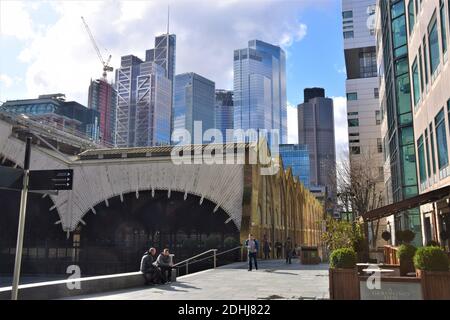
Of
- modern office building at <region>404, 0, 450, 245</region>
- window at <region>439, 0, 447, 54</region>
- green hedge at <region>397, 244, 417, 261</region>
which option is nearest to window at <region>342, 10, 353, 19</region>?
modern office building at <region>404, 0, 450, 245</region>

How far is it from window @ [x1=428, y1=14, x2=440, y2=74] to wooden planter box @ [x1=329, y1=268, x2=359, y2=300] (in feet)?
39.6

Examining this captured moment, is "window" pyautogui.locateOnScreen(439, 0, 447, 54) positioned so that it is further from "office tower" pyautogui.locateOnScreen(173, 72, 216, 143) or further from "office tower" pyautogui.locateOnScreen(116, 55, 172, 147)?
"office tower" pyautogui.locateOnScreen(173, 72, 216, 143)

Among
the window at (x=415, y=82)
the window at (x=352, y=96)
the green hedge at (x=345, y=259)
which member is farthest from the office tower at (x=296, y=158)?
the green hedge at (x=345, y=259)

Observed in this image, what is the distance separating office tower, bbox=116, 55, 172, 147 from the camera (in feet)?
508

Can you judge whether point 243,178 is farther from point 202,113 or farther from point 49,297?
point 202,113

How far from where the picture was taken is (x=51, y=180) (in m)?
7.82

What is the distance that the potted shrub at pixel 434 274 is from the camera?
29.9 ft

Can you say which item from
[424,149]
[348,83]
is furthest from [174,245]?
[348,83]

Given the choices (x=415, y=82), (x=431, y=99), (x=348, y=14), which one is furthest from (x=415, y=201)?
(x=348, y=14)

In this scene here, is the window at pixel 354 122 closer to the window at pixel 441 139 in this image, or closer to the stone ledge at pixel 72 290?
the window at pixel 441 139

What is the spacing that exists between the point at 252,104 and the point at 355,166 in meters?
155

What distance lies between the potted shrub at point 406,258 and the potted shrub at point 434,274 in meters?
2.84

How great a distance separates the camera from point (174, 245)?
120 ft

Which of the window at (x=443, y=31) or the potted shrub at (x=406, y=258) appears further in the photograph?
the window at (x=443, y=31)
